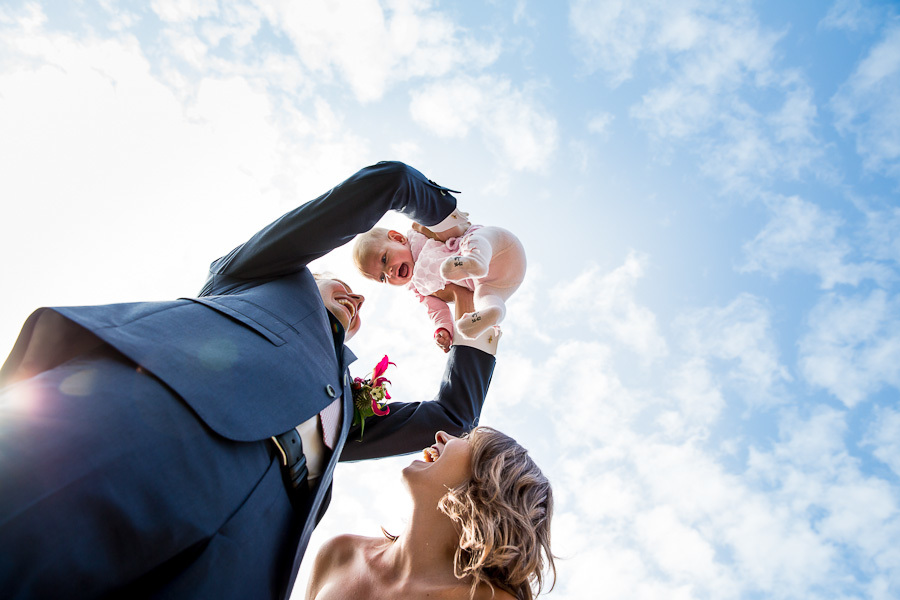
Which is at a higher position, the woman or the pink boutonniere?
the pink boutonniere

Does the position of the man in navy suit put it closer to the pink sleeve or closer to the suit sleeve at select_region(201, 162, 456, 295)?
the suit sleeve at select_region(201, 162, 456, 295)

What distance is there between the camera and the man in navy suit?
1.30 metres

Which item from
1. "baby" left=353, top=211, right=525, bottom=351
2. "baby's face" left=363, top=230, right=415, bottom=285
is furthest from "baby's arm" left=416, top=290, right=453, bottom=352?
"baby's face" left=363, top=230, right=415, bottom=285

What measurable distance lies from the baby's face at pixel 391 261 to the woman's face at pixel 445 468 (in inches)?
64.2

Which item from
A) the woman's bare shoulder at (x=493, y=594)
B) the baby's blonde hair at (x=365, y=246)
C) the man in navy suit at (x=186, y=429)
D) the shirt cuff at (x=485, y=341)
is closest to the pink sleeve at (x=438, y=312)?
the baby's blonde hair at (x=365, y=246)

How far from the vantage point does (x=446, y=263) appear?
388 centimetres

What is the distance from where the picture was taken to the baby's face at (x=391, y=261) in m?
4.19

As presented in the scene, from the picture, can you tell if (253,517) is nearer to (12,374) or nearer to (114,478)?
(114,478)

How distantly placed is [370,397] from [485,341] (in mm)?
948

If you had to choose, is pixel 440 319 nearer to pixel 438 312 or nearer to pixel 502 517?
pixel 438 312

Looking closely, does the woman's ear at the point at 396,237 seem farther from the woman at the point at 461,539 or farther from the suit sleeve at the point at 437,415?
the woman at the point at 461,539

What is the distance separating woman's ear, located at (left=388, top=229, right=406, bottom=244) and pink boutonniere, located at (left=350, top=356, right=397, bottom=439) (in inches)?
56.8

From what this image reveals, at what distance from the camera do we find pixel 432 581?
260 cm

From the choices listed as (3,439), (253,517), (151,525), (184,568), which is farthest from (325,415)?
(3,439)
